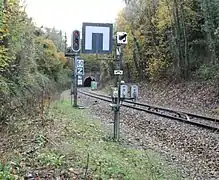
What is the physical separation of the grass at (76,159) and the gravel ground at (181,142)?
1.82 feet

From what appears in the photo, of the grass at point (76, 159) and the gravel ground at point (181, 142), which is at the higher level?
the grass at point (76, 159)

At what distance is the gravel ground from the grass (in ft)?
1.82

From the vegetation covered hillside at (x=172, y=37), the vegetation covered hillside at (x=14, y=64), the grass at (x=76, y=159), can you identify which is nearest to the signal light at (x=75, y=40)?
the vegetation covered hillside at (x=14, y=64)

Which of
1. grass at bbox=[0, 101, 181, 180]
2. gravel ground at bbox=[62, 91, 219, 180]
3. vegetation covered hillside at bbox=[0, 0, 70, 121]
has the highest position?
vegetation covered hillside at bbox=[0, 0, 70, 121]

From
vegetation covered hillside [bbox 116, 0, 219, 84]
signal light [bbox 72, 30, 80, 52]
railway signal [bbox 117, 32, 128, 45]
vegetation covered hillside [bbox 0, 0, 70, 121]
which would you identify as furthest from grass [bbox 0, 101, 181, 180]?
vegetation covered hillside [bbox 116, 0, 219, 84]

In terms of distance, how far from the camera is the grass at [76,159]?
6.72 meters

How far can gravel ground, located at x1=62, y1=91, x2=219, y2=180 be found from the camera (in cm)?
888

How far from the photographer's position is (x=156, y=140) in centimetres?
1257

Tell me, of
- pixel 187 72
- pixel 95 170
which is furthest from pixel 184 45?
pixel 95 170

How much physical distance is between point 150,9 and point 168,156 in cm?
3599

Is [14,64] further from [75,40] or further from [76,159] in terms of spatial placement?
[76,159]

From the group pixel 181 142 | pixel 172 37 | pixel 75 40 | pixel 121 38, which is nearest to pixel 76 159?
pixel 121 38

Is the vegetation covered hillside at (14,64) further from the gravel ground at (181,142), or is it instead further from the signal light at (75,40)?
the gravel ground at (181,142)

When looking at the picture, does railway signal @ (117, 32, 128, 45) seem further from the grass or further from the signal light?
the signal light
